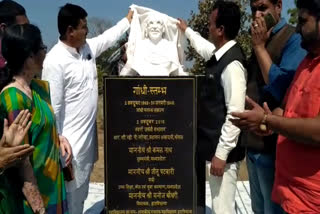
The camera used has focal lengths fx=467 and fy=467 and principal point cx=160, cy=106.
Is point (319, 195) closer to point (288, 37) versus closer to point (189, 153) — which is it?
point (288, 37)

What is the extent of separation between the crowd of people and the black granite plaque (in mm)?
118

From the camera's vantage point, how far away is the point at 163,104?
12.3ft

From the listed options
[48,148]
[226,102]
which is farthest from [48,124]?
[226,102]

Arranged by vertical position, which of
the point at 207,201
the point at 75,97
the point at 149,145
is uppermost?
the point at 75,97

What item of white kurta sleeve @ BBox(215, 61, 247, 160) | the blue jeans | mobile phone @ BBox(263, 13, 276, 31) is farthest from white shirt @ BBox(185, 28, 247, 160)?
mobile phone @ BBox(263, 13, 276, 31)

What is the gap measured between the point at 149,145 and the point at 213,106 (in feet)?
2.35

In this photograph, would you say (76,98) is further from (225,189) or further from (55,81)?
(225,189)

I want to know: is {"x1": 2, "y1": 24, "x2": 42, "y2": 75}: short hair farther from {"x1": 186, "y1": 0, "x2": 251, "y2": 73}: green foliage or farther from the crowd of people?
{"x1": 186, "y1": 0, "x2": 251, "y2": 73}: green foliage

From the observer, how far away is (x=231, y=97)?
10.3 ft

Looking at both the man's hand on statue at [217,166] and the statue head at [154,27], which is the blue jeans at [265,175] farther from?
the statue head at [154,27]

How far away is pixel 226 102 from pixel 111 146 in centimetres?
109

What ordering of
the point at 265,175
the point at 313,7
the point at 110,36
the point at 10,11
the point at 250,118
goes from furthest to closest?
the point at 110,36, the point at 10,11, the point at 265,175, the point at 250,118, the point at 313,7

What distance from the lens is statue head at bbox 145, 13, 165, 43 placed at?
3855 millimetres

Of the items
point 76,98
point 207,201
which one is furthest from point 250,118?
point 207,201
